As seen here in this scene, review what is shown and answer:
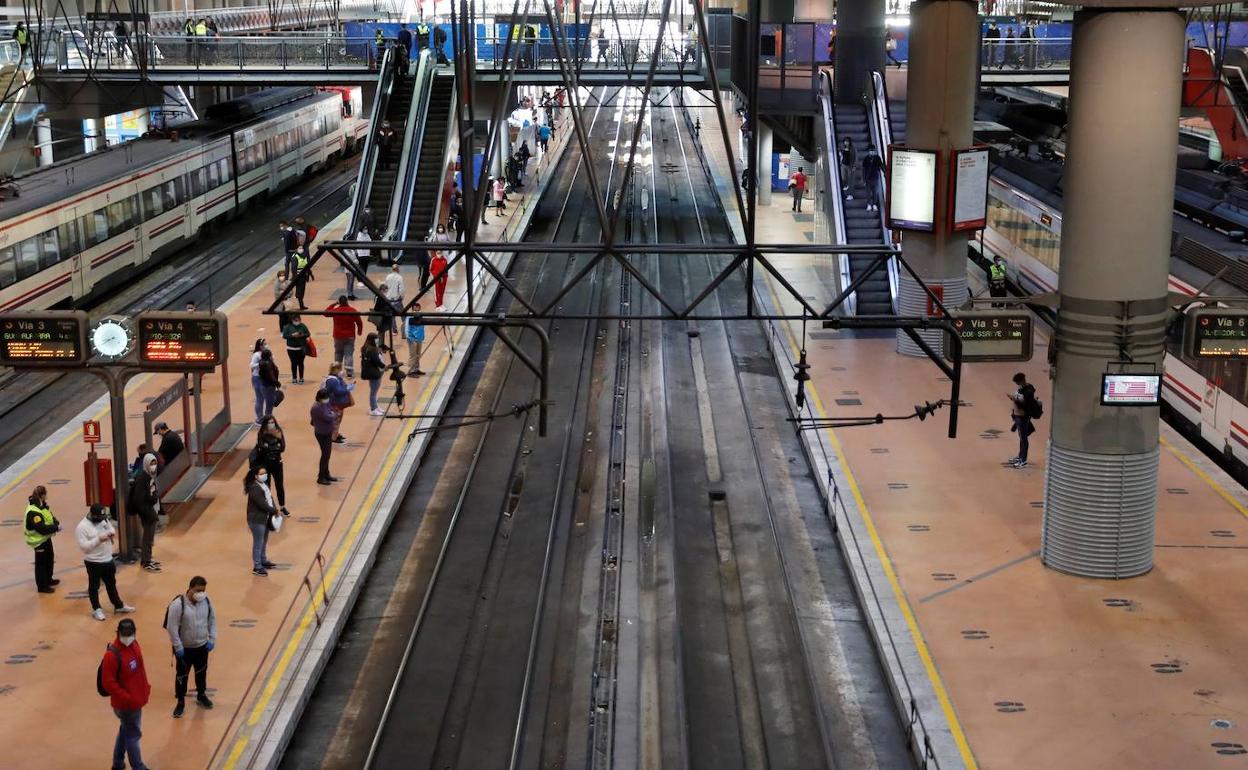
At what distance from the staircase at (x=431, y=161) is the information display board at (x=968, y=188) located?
1572 centimetres

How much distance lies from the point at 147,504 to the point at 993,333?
1054cm

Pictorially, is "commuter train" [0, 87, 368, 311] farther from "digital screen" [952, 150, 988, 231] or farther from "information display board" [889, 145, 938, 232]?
"digital screen" [952, 150, 988, 231]

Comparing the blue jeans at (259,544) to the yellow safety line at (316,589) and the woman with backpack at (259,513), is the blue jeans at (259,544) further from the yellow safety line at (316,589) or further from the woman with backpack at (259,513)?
the yellow safety line at (316,589)

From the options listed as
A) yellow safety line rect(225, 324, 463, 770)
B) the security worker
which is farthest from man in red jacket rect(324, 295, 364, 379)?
the security worker

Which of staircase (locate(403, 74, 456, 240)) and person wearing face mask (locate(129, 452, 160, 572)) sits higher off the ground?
staircase (locate(403, 74, 456, 240))

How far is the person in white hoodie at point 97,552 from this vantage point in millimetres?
17922

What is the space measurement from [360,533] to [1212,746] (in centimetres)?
1086

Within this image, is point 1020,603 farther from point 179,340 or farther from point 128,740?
point 179,340

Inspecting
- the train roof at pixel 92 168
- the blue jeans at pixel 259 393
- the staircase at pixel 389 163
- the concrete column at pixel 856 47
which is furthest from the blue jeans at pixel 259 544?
the concrete column at pixel 856 47

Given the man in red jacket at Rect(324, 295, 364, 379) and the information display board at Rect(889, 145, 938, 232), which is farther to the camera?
the information display board at Rect(889, 145, 938, 232)

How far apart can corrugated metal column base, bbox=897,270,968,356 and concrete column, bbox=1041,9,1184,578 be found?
10579mm

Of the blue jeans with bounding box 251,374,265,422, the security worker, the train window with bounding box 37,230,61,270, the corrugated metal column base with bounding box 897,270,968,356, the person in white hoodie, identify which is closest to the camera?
the person in white hoodie

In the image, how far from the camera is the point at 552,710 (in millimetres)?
16891

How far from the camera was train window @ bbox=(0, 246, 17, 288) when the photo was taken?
29969mm
